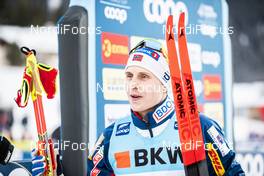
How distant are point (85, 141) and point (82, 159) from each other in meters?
0.10

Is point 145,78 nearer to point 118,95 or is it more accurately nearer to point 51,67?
point 118,95

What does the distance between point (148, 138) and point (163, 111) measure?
0.52 feet

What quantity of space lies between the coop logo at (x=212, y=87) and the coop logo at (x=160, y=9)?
1.62ft

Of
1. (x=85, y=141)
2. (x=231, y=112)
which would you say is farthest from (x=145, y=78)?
(x=231, y=112)

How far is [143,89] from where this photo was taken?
2.91m

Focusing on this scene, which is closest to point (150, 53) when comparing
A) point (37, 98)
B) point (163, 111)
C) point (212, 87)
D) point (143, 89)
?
point (143, 89)

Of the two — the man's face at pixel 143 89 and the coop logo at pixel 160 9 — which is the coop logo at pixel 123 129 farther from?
the coop logo at pixel 160 9

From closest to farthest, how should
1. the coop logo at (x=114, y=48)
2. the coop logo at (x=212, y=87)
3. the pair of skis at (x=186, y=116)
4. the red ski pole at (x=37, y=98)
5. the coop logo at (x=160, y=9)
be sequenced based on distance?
the red ski pole at (x=37, y=98) → the pair of skis at (x=186, y=116) → the coop logo at (x=114, y=48) → the coop logo at (x=160, y=9) → the coop logo at (x=212, y=87)

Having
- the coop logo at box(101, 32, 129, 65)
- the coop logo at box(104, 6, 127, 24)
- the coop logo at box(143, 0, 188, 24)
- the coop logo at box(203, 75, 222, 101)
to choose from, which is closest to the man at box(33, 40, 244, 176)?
the coop logo at box(101, 32, 129, 65)

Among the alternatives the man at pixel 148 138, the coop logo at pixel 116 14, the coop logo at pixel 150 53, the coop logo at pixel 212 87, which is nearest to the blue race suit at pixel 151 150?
the man at pixel 148 138

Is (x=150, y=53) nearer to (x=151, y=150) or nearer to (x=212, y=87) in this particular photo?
(x=151, y=150)

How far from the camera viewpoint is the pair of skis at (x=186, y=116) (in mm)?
2855

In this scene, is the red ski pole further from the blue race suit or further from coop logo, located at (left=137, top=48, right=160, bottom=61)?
coop logo, located at (left=137, top=48, right=160, bottom=61)

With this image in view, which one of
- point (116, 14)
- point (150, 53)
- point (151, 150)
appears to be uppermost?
point (116, 14)
